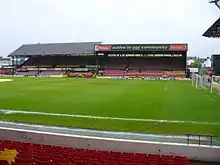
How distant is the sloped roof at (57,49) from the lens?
272ft

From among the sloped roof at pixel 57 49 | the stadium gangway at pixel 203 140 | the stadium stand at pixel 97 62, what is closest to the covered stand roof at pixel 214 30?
the stadium stand at pixel 97 62

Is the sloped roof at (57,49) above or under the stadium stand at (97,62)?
above

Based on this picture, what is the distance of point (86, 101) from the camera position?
2572 cm

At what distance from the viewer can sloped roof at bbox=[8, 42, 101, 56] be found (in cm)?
8300

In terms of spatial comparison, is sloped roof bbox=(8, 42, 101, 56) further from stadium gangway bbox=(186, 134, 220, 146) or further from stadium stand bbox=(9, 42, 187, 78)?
stadium gangway bbox=(186, 134, 220, 146)

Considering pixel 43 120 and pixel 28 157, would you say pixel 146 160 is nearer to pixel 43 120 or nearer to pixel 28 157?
pixel 28 157

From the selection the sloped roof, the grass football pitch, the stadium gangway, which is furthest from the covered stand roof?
the sloped roof

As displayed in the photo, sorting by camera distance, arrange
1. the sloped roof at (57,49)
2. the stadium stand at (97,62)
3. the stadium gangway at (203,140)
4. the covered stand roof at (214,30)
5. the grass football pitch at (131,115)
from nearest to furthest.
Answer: the stadium gangway at (203,140) < the grass football pitch at (131,115) < the covered stand roof at (214,30) < the stadium stand at (97,62) < the sloped roof at (57,49)

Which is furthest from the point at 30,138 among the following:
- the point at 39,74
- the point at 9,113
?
the point at 39,74

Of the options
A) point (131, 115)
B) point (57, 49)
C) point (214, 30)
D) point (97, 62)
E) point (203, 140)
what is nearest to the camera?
point (203, 140)

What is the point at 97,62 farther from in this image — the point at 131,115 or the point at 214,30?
the point at 131,115

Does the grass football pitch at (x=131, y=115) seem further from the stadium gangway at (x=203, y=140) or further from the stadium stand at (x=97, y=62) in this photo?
the stadium stand at (x=97, y=62)

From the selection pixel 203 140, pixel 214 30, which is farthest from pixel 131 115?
pixel 214 30

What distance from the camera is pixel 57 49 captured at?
88188 mm
